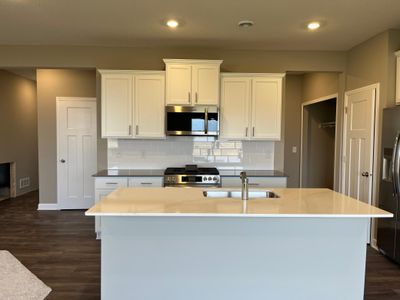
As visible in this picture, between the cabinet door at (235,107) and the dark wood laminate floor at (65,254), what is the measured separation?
2236mm

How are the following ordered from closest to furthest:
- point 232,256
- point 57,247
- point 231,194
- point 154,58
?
point 232,256 < point 231,194 < point 57,247 < point 154,58

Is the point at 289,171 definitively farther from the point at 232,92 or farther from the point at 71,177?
the point at 71,177

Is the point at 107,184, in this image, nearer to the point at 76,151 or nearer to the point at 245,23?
the point at 76,151

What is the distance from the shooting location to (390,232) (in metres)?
3.42

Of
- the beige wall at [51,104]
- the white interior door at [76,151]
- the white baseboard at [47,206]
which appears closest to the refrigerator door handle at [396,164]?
the white interior door at [76,151]

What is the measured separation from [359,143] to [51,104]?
515 centimetres

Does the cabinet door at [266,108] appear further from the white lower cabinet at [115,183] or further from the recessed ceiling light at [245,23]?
the white lower cabinet at [115,183]

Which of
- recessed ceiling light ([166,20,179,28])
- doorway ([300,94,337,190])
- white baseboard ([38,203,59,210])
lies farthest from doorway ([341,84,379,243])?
white baseboard ([38,203,59,210])

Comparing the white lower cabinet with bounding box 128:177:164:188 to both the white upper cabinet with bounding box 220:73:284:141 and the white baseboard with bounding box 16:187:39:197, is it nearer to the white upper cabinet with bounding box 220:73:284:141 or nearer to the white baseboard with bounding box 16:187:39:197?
the white upper cabinet with bounding box 220:73:284:141

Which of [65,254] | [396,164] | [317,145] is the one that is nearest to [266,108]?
[396,164]

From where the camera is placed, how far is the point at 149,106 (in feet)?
14.2

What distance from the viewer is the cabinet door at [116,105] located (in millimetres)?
4270

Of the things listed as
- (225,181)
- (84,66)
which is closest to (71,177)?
(84,66)

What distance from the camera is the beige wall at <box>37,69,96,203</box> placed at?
18.4 feet
